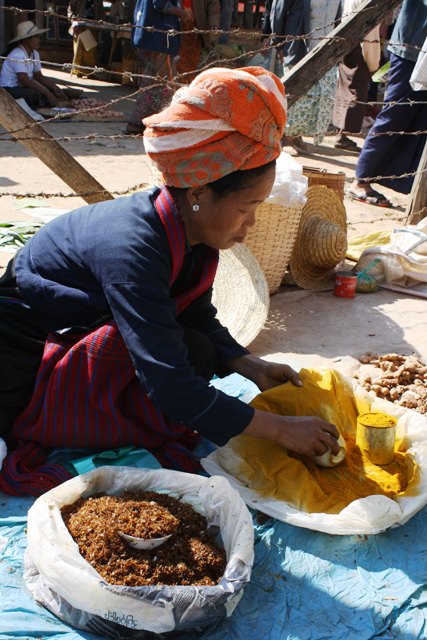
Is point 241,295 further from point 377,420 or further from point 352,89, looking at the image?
point 352,89

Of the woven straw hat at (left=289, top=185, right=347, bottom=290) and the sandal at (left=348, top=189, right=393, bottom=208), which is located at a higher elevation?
the woven straw hat at (left=289, top=185, right=347, bottom=290)

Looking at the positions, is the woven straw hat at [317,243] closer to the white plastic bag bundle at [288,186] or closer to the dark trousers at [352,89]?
the white plastic bag bundle at [288,186]

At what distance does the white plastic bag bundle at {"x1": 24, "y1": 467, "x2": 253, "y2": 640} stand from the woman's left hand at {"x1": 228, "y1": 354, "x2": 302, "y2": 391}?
0.58 meters

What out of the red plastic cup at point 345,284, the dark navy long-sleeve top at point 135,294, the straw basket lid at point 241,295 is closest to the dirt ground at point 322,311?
the red plastic cup at point 345,284

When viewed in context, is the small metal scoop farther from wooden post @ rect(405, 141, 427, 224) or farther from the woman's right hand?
wooden post @ rect(405, 141, 427, 224)

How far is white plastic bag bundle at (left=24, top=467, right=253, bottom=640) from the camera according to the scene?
162cm

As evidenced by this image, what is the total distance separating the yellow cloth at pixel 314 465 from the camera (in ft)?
7.27

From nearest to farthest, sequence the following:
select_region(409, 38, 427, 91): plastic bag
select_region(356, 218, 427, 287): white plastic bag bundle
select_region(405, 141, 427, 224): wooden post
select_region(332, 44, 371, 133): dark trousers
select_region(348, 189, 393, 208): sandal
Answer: select_region(356, 218, 427, 287): white plastic bag bundle → select_region(409, 38, 427, 91): plastic bag → select_region(405, 141, 427, 224): wooden post → select_region(348, 189, 393, 208): sandal → select_region(332, 44, 371, 133): dark trousers

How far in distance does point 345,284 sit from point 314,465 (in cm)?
208

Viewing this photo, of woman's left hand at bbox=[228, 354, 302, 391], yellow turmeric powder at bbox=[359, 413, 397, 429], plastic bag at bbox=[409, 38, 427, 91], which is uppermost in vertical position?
plastic bag at bbox=[409, 38, 427, 91]

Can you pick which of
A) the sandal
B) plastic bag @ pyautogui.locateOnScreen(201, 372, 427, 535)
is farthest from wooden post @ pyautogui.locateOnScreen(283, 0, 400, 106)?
plastic bag @ pyautogui.locateOnScreen(201, 372, 427, 535)

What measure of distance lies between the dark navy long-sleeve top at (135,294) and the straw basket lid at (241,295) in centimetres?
126

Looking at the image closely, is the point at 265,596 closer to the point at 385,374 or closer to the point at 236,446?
the point at 236,446

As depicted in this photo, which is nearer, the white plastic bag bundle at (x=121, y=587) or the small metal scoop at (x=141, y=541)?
the white plastic bag bundle at (x=121, y=587)
